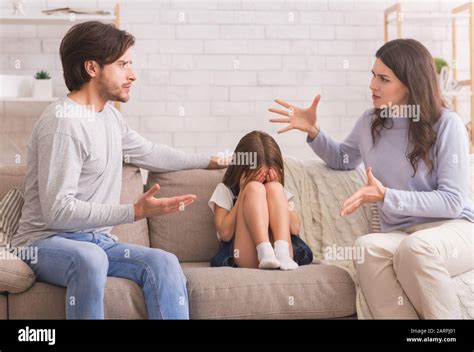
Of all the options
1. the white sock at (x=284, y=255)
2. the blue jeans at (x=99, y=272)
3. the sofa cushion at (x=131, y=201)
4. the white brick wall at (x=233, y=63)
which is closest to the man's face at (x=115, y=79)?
the sofa cushion at (x=131, y=201)

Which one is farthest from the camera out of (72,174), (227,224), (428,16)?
(428,16)

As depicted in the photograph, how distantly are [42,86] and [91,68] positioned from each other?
4.19 feet

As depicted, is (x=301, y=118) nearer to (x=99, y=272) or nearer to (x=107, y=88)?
(x=107, y=88)

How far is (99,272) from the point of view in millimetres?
2076

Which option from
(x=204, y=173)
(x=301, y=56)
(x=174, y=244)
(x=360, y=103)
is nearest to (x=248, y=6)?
(x=301, y=56)

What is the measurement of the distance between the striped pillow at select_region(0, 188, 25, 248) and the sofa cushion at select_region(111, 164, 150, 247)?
0.34 m

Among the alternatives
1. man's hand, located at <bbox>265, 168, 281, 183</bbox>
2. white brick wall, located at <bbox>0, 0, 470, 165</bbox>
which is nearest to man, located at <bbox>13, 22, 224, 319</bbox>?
man's hand, located at <bbox>265, 168, 281, 183</bbox>

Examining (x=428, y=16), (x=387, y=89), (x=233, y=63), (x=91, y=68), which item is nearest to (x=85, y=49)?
(x=91, y=68)

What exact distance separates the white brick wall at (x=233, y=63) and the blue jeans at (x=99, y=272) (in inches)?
68.2

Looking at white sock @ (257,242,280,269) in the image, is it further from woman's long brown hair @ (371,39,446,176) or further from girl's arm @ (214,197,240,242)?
woman's long brown hair @ (371,39,446,176)

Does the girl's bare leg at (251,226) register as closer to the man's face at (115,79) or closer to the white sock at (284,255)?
the white sock at (284,255)

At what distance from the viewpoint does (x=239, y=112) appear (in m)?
3.95
